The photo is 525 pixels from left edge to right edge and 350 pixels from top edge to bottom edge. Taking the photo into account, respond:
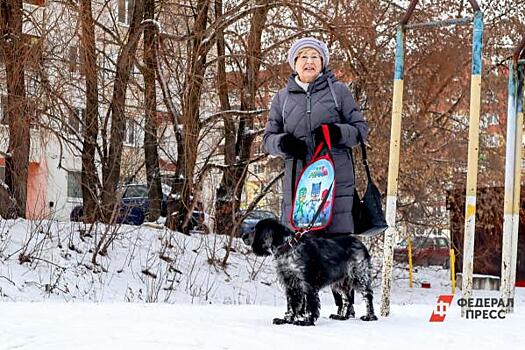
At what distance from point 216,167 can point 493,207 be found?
20.2ft

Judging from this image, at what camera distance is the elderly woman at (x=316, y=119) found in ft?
18.0

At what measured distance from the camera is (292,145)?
542cm

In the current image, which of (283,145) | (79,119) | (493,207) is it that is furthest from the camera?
(493,207)

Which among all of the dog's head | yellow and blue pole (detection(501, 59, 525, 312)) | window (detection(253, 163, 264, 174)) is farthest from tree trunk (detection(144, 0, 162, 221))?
the dog's head

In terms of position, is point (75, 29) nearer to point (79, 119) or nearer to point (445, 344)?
point (79, 119)

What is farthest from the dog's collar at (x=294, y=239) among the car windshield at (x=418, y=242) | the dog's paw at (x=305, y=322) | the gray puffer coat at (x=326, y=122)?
the car windshield at (x=418, y=242)

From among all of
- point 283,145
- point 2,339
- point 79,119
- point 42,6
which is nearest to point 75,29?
point 42,6

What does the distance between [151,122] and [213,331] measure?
11572mm

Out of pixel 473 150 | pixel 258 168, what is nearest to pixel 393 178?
pixel 473 150

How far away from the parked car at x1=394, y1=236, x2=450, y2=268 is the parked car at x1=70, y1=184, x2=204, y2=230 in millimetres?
6103

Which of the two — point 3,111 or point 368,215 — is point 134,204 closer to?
point 3,111

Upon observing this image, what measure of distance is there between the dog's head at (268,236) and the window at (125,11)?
494 inches

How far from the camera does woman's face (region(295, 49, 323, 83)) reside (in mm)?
5512

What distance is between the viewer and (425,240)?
2138 cm
